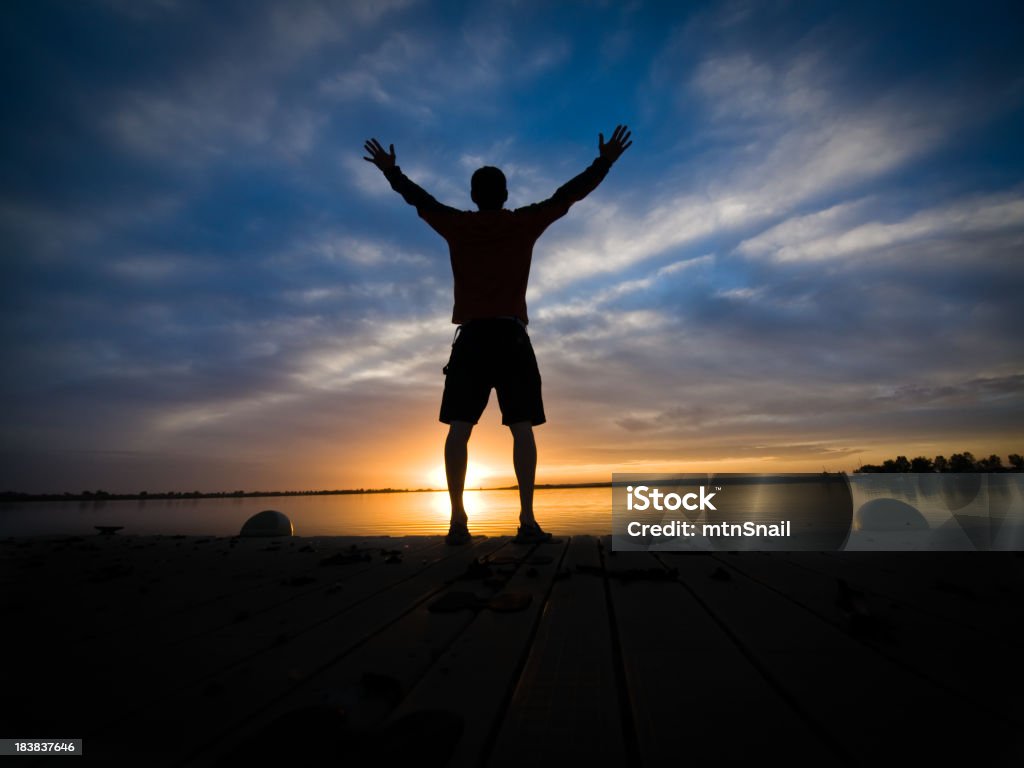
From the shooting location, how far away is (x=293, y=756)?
0.93m

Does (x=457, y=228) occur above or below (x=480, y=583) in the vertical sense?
above

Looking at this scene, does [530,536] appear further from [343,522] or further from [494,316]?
[343,522]

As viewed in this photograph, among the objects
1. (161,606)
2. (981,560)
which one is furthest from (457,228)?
(981,560)

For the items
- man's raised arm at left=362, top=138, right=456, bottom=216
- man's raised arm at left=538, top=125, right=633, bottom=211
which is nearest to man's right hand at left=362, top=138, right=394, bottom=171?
man's raised arm at left=362, top=138, right=456, bottom=216

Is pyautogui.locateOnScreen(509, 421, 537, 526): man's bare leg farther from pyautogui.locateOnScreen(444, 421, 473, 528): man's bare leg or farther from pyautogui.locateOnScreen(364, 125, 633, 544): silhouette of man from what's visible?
pyautogui.locateOnScreen(444, 421, 473, 528): man's bare leg

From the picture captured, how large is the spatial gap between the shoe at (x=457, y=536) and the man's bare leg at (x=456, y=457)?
1.2 inches

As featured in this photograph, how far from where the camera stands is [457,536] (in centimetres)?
449

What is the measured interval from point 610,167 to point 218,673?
4.85m

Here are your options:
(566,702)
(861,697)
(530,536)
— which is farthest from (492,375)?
(861,697)

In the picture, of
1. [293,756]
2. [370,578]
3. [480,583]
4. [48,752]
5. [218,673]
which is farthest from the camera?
[370,578]

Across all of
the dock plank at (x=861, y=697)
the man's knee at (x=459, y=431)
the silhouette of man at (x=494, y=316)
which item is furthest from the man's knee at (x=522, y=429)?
the dock plank at (x=861, y=697)

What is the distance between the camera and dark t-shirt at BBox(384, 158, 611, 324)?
475cm

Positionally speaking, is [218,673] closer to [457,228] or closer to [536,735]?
[536,735]

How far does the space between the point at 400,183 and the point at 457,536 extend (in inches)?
139
